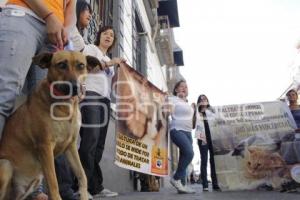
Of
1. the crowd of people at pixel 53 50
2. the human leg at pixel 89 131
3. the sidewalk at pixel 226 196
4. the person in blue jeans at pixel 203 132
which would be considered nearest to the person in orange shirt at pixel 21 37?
the crowd of people at pixel 53 50

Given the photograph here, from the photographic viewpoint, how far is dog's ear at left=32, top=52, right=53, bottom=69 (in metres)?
2.75

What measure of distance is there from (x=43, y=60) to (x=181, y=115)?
163 inches

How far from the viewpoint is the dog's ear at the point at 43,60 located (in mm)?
2746

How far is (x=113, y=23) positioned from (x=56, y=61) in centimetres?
681

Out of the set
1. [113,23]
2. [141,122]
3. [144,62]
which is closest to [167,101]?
[141,122]

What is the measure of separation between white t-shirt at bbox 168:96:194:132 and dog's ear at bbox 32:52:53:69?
4000 mm

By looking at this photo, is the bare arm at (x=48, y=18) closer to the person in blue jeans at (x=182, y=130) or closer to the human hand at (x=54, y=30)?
the human hand at (x=54, y=30)

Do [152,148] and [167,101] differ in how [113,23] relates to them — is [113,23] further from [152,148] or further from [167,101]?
[152,148]

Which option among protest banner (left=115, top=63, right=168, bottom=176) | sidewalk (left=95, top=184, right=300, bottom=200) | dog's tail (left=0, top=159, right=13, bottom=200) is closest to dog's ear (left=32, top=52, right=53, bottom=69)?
dog's tail (left=0, top=159, right=13, bottom=200)

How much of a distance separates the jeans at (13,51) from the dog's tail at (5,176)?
8.9 inches

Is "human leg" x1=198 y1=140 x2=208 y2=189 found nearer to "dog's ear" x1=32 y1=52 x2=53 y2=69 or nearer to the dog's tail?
"dog's ear" x1=32 y1=52 x2=53 y2=69

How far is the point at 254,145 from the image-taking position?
667 cm

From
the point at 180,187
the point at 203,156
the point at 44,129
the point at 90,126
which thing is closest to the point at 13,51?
the point at 44,129

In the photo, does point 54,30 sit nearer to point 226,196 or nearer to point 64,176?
point 64,176
